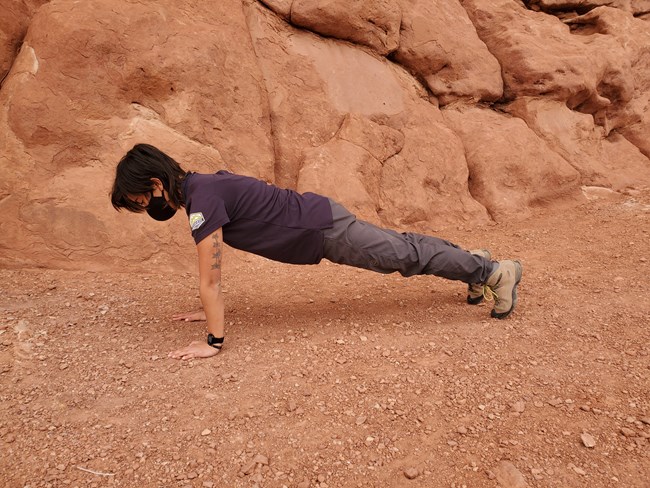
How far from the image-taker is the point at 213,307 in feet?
6.92

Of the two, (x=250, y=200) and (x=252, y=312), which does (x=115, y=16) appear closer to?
(x=250, y=200)

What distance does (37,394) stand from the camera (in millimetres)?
1836

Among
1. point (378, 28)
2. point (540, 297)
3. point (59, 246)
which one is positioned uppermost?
point (378, 28)

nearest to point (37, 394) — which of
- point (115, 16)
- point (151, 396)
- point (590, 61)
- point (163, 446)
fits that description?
point (151, 396)

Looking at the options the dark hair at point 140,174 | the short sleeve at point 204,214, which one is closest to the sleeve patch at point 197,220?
the short sleeve at point 204,214

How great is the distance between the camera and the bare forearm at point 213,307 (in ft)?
6.87

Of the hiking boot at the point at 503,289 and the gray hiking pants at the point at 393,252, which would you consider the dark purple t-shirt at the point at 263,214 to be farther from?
the hiking boot at the point at 503,289

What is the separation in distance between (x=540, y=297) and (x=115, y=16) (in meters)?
3.21

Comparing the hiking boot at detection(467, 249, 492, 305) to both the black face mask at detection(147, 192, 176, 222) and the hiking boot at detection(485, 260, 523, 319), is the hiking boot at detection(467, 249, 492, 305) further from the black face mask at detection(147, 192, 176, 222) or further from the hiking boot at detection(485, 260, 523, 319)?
the black face mask at detection(147, 192, 176, 222)

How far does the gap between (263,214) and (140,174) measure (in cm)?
56

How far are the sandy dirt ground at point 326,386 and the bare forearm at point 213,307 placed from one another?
0.13 metres

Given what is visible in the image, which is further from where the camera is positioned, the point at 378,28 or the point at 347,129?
the point at 378,28

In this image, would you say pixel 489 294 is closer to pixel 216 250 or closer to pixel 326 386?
pixel 326 386

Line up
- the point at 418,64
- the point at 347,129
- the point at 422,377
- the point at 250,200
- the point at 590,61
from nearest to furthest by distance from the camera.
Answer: the point at 422,377 → the point at 250,200 → the point at 347,129 → the point at 418,64 → the point at 590,61
